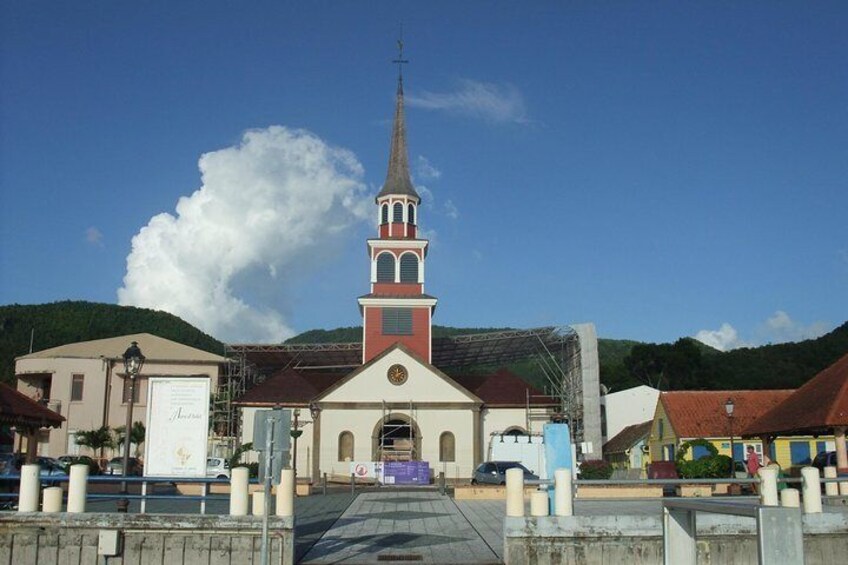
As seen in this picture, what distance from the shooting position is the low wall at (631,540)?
14.7 m

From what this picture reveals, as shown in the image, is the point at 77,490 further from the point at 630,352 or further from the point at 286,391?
the point at 630,352

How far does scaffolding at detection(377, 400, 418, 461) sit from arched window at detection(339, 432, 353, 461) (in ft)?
5.08

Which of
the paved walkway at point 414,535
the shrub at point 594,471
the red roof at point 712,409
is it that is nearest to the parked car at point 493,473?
the shrub at point 594,471

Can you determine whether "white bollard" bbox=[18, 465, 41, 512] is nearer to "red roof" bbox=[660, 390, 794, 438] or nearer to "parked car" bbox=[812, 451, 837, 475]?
"parked car" bbox=[812, 451, 837, 475]

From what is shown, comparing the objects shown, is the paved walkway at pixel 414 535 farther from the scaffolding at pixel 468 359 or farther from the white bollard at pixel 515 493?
the scaffolding at pixel 468 359

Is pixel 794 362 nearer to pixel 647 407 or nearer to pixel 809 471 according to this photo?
pixel 647 407

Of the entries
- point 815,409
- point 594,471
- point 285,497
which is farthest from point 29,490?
point 594,471

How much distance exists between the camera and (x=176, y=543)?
14.7 m

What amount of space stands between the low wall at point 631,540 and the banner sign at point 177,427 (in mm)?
6974

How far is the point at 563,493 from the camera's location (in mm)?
14969

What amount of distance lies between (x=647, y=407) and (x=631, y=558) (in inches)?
2094

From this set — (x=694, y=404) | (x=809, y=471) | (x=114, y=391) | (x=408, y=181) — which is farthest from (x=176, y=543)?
(x=114, y=391)

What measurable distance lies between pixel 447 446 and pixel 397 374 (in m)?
4.86

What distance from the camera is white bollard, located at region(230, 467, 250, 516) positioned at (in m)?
14.9
